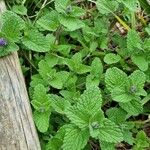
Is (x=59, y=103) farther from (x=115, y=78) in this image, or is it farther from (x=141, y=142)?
(x=141, y=142)

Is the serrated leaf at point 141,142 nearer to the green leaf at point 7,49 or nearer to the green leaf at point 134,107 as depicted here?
the green leaf at point 134,107

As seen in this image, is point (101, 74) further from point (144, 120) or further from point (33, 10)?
point (33, 10)

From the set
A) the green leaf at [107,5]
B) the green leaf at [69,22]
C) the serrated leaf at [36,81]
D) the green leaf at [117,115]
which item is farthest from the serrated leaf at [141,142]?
the green leaf at [107,5]

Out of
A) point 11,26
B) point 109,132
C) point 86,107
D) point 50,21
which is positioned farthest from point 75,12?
point 109,132

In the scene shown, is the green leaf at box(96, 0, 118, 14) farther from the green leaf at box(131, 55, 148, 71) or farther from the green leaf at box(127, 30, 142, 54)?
the green leaf at box(131, 55, 148, 71)

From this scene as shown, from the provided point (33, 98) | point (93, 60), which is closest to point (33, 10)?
point (93, 60)

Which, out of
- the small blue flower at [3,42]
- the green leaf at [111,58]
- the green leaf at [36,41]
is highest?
the small blue flower at [3,42]
